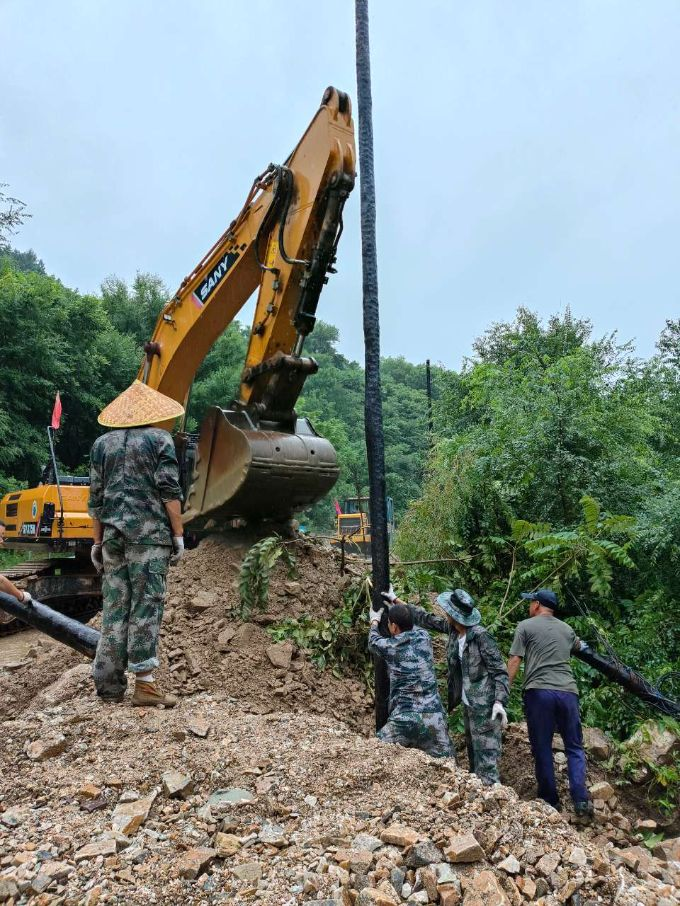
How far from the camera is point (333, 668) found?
218 inches

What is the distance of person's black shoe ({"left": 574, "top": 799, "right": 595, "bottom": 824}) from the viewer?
4230 mm

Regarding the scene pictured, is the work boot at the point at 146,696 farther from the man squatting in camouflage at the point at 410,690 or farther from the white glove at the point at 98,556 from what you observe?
the man squatting in camouflage at the point at 410,690

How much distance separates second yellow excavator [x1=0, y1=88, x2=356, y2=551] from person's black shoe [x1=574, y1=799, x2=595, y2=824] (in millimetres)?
3099

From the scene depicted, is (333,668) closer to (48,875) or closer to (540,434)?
(48,875)

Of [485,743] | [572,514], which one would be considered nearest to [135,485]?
[485,743]

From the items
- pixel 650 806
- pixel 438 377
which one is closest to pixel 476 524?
pixel 650 806

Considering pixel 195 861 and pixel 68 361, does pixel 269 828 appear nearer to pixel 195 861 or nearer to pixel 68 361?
pixel 195 861

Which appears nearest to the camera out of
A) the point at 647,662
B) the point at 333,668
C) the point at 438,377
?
the point at 333,668

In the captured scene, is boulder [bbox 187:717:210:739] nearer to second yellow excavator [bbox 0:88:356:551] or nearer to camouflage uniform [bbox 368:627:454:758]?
camouflage uniform [bbox 368:627:454:758]

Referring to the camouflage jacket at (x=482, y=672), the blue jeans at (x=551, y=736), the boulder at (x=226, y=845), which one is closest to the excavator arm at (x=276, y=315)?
the camouflage jacket at (x=482, y=672)

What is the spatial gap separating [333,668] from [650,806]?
236cm

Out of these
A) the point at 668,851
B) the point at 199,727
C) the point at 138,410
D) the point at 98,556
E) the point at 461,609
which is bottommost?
the point at 668,851

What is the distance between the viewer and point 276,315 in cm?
602

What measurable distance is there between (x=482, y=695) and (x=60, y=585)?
26.8ft
